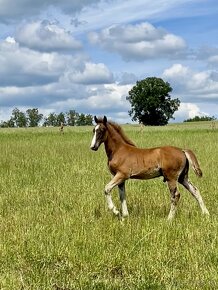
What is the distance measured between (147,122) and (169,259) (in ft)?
358

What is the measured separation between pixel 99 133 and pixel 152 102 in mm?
105163

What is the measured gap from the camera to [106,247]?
7359mm

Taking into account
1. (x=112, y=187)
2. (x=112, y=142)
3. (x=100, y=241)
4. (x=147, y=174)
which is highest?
(x=112, y=142)

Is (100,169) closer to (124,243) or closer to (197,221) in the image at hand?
(197,221)

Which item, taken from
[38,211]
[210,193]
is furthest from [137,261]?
[210,193]

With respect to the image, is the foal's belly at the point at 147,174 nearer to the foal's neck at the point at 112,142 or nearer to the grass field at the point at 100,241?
the foal's neck at the point at 112,142

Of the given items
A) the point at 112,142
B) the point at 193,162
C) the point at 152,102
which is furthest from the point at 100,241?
the point at 152,102

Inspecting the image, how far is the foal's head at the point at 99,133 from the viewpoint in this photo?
10.2m

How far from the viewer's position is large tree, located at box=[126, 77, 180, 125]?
115812 mm

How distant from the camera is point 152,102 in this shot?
376 feet

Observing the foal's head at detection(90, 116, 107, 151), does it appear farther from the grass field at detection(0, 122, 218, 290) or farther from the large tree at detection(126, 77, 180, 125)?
the large tree at detection(126, 77, 180, 125)

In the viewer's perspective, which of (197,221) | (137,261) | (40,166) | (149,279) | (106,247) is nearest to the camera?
(149,279)

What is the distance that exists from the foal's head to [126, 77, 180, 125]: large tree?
104160 millimetres

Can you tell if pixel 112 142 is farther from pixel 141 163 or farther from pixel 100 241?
pixel 100 241
